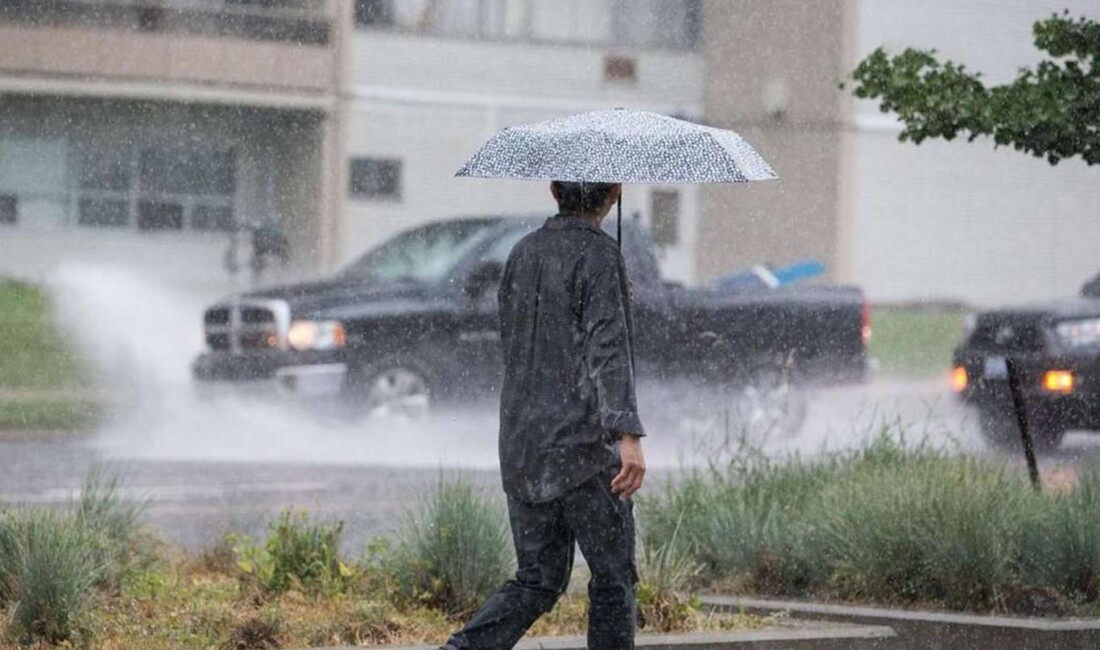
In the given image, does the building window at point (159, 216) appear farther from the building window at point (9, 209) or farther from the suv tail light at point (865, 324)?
the suv tail light at point (865, 324)

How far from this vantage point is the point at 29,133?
45.0 feet

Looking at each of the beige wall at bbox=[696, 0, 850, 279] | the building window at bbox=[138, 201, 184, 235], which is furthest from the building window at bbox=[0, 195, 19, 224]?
the beige wall at bbox=[696, 0, 850, 279]

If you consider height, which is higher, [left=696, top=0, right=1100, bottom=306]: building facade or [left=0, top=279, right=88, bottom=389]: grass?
[left=696, top=0, right=1100, bottom=306]: building facade

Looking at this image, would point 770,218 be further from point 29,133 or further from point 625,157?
point 625,157

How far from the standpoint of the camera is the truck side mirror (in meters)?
13.8

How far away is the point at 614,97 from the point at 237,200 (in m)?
2.75

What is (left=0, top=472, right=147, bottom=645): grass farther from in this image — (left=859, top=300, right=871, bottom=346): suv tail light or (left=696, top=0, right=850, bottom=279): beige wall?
(left=859, top=300, right=871, bottom=346): suv tail light

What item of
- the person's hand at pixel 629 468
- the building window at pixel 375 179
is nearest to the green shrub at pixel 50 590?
the person's hand at pixel 629 468

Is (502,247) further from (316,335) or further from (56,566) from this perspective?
(56,566)

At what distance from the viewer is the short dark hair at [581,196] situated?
6.31m

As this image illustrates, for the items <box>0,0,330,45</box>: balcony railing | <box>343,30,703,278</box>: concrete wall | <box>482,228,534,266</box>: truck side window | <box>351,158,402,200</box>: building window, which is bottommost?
<box>482,228,534,266</box>: truck side window

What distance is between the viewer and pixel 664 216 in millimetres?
14773

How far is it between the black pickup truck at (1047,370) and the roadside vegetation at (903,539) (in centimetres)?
501

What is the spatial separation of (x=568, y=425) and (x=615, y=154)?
0.82 m
